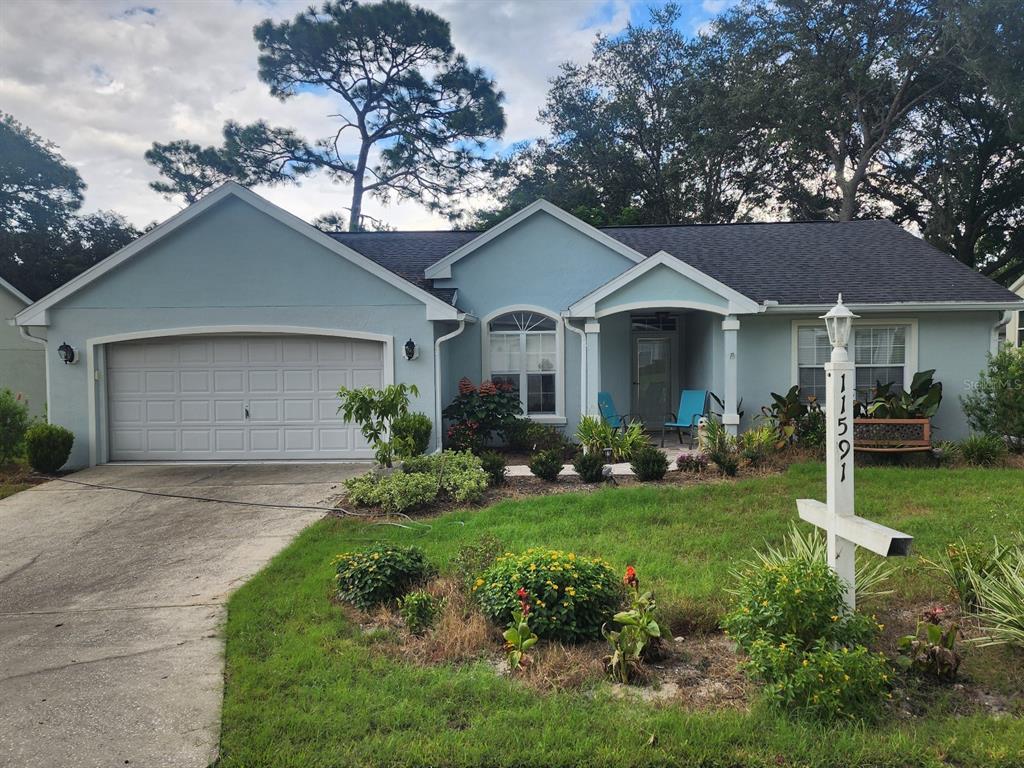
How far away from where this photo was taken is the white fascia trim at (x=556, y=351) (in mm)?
12352

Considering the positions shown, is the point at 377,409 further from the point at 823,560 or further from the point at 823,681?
the point at 823,681

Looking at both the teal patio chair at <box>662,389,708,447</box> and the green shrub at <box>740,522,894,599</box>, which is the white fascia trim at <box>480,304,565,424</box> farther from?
the green shrub at <box>740,522,894,599</box>

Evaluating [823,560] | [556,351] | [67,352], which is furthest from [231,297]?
[823,560]

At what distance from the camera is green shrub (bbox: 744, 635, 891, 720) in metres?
3.23

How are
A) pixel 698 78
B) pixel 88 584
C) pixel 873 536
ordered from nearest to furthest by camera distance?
pixel 873 536 < pixel 88 584 < pixel 698 78

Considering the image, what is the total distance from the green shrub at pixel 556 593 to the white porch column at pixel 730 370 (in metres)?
7.15

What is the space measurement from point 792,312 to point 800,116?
15.5 m

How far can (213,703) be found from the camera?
3598 millimetres

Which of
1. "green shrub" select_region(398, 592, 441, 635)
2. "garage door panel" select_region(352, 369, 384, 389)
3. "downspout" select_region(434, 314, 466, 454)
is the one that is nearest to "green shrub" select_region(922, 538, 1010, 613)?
"green shrub" select_region(398, 592, 441, 635)

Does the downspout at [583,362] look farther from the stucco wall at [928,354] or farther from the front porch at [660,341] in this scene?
the stucco wall at [928,354]

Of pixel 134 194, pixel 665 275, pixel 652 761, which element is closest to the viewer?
pixel 652 761

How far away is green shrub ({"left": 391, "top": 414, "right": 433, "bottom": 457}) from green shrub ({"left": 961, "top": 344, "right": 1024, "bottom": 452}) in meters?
8.94

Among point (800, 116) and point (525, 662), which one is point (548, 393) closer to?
point (525, 662)

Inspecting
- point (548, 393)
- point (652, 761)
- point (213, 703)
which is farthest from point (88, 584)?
point (548, 393)
